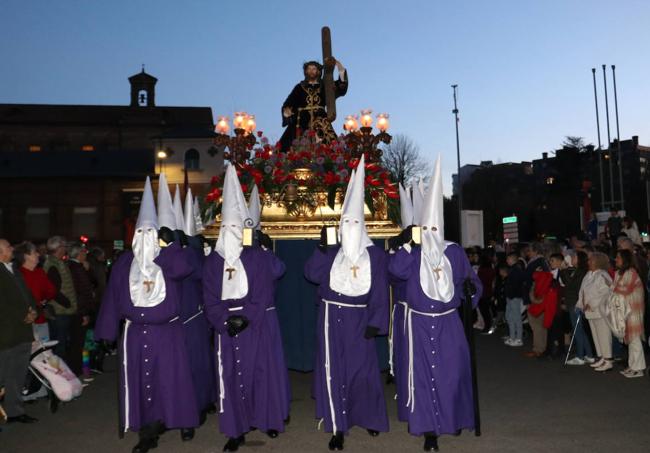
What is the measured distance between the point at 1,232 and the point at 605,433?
1886 inches

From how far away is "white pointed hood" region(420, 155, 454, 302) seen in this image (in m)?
6.07

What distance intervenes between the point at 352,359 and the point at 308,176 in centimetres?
301

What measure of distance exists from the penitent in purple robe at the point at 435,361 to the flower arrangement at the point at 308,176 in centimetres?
236

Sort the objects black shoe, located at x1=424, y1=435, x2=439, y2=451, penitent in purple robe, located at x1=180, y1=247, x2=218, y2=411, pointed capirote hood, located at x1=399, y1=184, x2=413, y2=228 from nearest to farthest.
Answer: black shoe, located at x1=424, y1=435, x2=439, y2=451
penitent in purple robe, located at x1=180, y1=247, x2=218, y2=411
pointed capirote hood, located at x1=399, y1=184, x2=413, y2=228

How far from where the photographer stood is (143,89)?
62094mm

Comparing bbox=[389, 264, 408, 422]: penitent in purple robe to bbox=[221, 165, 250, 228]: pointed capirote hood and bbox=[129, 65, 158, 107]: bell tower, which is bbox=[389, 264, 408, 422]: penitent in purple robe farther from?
bbox=[129, 65, 158, 107]: bell tower

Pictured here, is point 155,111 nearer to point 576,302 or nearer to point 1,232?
point 1,232

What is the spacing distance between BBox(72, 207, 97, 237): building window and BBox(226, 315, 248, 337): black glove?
42939 millimetres

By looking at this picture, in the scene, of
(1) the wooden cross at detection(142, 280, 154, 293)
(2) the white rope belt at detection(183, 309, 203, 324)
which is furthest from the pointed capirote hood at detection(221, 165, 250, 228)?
(2) the white rope belt at detection(183, 309, 203, 324)

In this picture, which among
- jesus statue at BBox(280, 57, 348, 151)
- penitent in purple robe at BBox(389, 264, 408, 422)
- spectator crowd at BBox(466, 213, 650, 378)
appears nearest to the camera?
penitent in purple robe at BBox(389, 264, 408, 422)

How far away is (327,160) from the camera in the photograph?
27.9ft

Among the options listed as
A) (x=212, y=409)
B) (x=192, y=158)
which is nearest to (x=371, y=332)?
(x=212, y=409)

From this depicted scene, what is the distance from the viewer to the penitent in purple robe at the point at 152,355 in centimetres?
620

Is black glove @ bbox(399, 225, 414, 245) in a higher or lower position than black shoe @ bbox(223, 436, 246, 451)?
higher
